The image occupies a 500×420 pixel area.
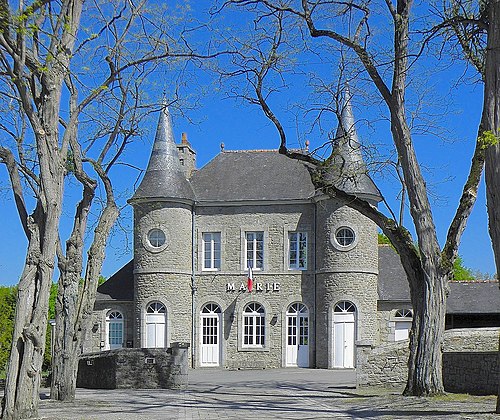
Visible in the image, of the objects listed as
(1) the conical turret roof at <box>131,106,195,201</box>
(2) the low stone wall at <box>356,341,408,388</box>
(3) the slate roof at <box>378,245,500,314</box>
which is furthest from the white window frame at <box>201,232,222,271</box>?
(2) the low stone wall at <box>356,341,408,388</box>

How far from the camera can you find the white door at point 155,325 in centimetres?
3347

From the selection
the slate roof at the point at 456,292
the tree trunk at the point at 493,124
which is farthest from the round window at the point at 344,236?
the tree trunk at the point at 493,124

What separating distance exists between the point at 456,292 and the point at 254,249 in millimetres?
8167

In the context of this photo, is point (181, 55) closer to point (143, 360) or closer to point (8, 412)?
point (8, 412)

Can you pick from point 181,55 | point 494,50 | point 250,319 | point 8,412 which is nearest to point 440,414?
point 494,50

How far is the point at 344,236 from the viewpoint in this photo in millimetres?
33000

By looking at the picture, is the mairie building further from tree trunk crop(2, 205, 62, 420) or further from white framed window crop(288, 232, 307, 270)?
tree trunk crop(2, 205, 62, 420)

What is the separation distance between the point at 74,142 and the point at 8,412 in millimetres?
5578

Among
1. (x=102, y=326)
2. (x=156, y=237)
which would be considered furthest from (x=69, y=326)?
(x=102, y=326)

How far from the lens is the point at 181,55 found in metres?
15.2

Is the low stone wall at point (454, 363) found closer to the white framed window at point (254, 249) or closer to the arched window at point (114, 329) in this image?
the white framed window at point (254, 249)

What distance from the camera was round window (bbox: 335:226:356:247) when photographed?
108 feet

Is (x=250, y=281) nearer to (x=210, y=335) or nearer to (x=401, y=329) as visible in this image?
(x=210, y=335)

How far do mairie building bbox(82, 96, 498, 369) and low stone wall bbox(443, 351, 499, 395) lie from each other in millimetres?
13164
